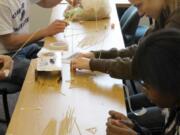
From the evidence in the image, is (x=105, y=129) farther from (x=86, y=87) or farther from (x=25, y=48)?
(x=25, y=48)

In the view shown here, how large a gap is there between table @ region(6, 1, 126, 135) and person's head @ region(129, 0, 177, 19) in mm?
358

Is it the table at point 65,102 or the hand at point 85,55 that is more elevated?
the hand at point 85,55

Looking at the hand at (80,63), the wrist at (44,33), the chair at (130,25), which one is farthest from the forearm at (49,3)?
the hand at (80,63)

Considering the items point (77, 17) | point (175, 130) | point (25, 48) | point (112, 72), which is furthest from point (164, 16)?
point (25, 48)

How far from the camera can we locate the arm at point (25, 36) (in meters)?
2.25

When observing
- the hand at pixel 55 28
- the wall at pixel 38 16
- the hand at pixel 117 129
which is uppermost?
the hand at pixel 55 28

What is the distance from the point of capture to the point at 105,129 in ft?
4.29

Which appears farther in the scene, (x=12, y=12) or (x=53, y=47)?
(x=12, y=12)

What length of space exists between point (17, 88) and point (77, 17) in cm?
66

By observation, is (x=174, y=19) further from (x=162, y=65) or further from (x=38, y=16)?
(x=38, y=16)

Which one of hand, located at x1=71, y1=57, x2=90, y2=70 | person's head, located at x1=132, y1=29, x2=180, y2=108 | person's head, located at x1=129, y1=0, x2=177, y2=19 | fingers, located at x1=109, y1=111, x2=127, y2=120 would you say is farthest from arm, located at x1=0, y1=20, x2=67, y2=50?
person's head, located at x1=132, y1=29, x2=180, y2=108

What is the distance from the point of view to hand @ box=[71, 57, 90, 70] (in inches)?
69.4

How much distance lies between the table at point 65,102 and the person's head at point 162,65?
271mm

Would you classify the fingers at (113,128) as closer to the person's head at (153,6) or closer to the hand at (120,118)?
the hand at (120,118)
